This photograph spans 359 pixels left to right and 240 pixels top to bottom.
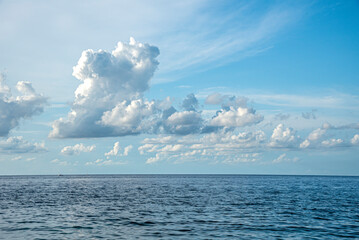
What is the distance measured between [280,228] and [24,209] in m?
39.1

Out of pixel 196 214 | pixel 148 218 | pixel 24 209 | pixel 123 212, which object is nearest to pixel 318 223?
pixel 196 214

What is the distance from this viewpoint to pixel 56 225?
38188 millimetres

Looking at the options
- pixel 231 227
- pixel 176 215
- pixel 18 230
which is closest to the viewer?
pixel 18 230

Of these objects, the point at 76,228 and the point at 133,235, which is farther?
the point at 76,228

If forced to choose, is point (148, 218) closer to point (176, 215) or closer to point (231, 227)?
point (176, 215)

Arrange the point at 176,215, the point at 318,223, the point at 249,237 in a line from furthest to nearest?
the point at 176,215, the point at 318,223, the point at 249,237

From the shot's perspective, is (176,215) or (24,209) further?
(24,209)

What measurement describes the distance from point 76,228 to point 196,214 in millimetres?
17382

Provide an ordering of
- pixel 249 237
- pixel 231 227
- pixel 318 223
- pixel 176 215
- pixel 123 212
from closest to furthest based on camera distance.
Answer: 1. pixel 249 237
2. pixel 231 227
3. pixel 318 223
4. pixel 176 215
5. pixel 123 212

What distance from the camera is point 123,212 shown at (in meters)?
48.9

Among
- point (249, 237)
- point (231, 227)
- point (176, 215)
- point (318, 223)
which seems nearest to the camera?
point (249, 237)

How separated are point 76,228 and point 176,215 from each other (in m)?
14.6

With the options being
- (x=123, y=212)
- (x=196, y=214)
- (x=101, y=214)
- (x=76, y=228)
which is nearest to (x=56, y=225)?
(x=76, y=228)

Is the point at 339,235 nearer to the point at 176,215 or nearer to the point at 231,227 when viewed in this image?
the point at 231,227
